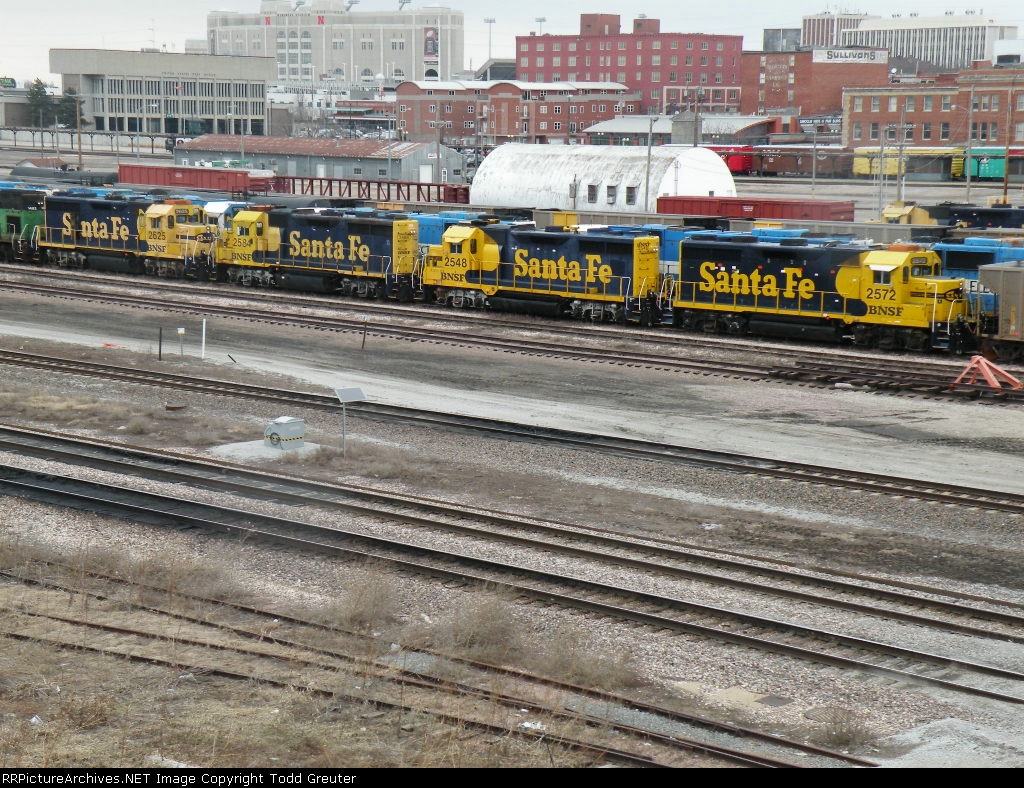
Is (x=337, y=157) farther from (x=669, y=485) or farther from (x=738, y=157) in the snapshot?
(x=669, y=485)

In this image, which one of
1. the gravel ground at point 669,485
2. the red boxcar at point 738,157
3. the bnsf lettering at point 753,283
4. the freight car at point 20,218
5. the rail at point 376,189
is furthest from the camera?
the red boxcar at point 738,157

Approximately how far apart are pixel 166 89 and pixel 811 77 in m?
87.6

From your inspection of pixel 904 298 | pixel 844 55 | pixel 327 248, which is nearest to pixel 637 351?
pixel 904 298

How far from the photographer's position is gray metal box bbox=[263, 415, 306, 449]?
22969mm

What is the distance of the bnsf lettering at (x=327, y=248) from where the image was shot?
45594 millimetres

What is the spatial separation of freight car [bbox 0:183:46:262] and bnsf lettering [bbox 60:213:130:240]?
190 centimetres

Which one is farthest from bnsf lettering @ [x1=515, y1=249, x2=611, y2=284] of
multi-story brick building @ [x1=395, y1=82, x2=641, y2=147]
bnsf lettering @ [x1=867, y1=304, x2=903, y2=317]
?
multi-story brick building @ [x1=395, y1=82, x2=641, y2=147]

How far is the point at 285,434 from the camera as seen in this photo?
23.0 metres

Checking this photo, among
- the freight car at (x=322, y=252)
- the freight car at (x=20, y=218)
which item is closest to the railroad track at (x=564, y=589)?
the freight car at (x=322, y=252)

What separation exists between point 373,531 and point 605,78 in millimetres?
183381

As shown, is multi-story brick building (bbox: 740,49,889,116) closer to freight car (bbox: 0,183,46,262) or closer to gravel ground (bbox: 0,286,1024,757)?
freight car (bbox: 0,183,46,262)

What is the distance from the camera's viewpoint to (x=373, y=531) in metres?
18.2

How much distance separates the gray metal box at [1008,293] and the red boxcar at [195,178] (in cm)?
6076

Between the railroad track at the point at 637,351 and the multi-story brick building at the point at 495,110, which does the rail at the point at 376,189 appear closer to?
the railroad track at the point at 637,351
